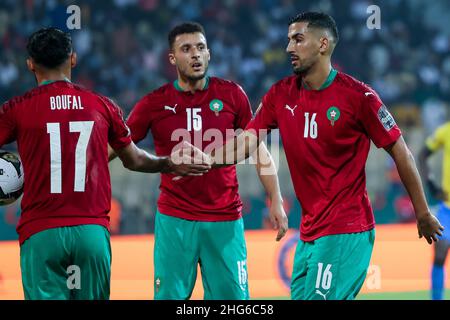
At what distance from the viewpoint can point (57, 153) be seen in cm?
543

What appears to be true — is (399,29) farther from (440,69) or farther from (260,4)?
(260,4)

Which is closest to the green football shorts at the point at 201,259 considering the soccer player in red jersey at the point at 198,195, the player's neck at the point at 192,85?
the soccer player in red jersey at the point at 198,195

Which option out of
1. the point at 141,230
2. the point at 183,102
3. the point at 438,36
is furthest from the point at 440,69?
the point at 183,102

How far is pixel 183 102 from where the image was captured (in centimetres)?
718

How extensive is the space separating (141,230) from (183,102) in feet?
21.3

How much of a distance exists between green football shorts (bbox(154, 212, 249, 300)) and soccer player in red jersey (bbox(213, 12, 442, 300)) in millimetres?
1100

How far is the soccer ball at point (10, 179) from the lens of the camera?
574 centimetres

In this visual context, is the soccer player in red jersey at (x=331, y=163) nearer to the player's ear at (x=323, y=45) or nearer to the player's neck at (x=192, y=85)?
the player's ear at (x=323, y=45)

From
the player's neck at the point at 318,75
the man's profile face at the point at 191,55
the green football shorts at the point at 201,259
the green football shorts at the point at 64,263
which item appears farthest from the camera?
the man's profile face at the point at 191,55

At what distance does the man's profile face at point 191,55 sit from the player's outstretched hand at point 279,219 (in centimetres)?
113

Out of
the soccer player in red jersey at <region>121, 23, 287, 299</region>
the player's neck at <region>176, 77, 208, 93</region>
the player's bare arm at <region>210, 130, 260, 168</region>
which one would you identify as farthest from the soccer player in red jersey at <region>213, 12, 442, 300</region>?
the player's neck at <region>176, 77, 208, 93</region>

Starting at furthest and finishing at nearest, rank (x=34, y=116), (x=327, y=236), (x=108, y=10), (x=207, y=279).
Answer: (x=108, y=10), (x=207, y=279), (x=327, y=236), (x=34, y=116)

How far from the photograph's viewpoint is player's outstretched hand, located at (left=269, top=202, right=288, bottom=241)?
22.4 ft

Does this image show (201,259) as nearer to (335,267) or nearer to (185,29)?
(335,267)
